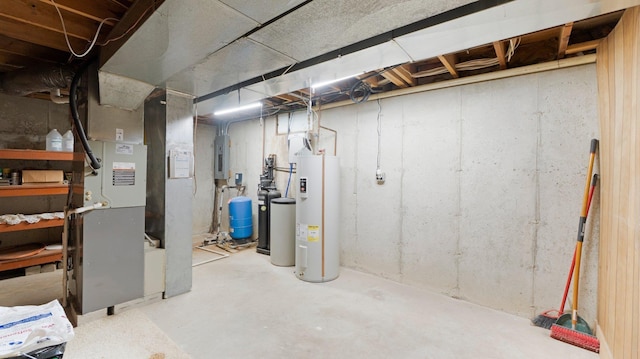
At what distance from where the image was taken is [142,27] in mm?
1726

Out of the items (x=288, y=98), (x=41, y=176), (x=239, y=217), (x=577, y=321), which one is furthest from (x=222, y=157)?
(x=577, y=321)

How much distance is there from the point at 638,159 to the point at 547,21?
101 cm

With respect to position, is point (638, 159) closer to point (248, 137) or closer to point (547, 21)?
point (547, 21)

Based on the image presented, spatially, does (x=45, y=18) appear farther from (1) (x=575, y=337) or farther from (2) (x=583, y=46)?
(1) (x=575, y=337)

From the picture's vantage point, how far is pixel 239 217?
17.4ft

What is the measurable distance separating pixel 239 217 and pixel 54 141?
2.89 meters

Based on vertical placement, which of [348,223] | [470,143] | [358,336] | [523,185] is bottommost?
[358,336]

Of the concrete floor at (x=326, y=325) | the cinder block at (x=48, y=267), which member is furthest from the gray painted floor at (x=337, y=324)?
the cinder block at (x=48, y=267)

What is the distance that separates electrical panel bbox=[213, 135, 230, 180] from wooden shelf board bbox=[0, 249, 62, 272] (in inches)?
114

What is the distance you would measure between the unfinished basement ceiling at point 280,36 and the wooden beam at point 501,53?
0.02m

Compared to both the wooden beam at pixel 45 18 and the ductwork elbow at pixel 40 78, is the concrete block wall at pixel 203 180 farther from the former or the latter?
the wooden beam at pixel 45 18

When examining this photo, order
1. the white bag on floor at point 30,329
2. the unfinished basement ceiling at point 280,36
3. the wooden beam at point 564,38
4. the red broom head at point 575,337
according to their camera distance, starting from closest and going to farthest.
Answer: the white bag on floor at point 30,329
the unfinished basement ceiling at point 280,36
the wooden beam at point 564,38
the red broom head at point 575,337

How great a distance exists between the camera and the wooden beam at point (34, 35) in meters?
2.16

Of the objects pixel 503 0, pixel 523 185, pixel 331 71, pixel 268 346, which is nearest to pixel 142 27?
pixel 331 71
